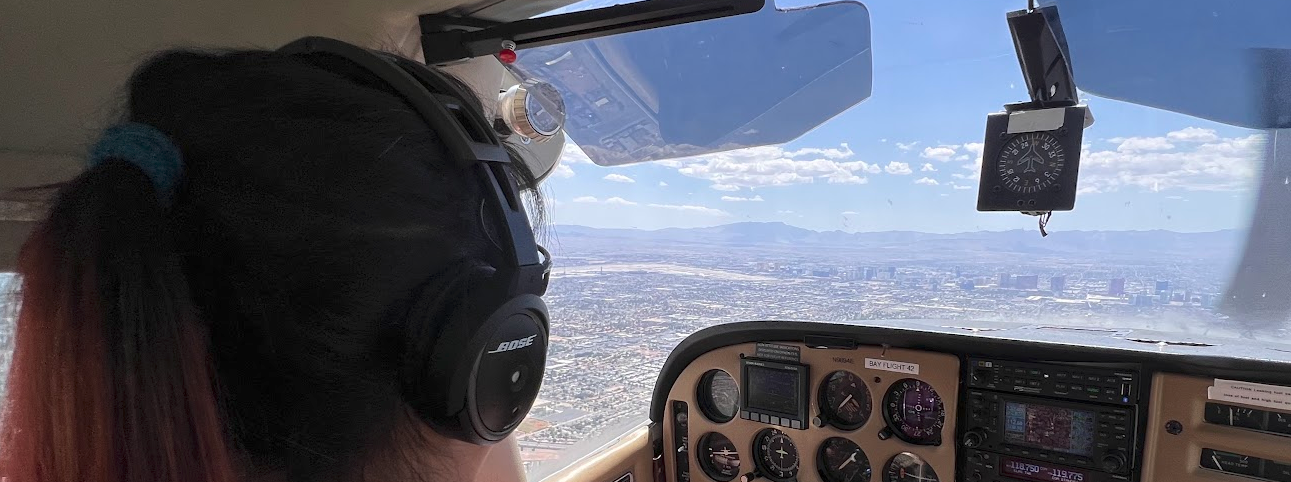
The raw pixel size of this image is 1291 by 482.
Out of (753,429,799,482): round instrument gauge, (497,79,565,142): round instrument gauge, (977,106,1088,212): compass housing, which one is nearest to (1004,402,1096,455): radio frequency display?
(753,429,799,482): round instrument gauge

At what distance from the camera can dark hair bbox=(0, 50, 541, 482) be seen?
0.49 m

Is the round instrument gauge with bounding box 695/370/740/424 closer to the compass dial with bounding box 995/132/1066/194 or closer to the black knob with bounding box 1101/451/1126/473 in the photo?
the black knob with bounding box 1101/451/1126/473

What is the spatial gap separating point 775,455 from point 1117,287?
1.14m

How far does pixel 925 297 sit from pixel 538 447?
1169 millimetres

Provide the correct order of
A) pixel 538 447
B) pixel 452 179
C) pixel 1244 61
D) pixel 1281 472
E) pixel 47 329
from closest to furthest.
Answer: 1. pixel 47 329
2. pixel 452 179
3. pixel 1244 61
4. pixel 1281 472
5. pixel 538 447

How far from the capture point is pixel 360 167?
55 cm

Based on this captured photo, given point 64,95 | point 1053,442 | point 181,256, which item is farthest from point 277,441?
point 1053,442

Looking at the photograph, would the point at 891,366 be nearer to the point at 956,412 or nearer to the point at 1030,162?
the point at 956,412

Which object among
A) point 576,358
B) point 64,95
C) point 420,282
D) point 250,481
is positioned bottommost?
point 576,358

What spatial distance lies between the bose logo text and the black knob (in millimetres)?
1850

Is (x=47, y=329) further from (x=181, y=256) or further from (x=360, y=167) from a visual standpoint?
(x=360, y=167)

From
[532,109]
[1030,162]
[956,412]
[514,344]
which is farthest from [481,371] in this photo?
[956,412]

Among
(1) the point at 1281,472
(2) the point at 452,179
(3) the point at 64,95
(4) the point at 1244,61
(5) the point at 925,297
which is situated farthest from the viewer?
(5) the point at 925,297

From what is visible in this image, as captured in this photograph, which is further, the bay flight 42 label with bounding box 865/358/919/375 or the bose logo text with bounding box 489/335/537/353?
the bay flight 42 label with bounding box 865/358/919/375
